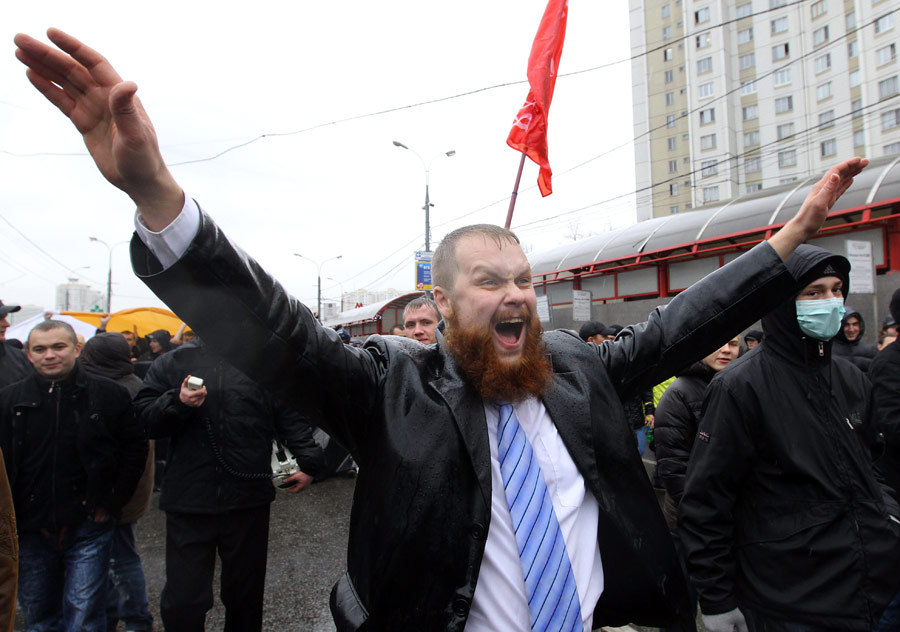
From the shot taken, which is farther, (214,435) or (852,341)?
(852,341)

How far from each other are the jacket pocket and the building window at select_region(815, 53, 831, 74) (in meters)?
55.1

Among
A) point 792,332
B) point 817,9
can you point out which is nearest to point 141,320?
point 792,332

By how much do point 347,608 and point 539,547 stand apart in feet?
1.71

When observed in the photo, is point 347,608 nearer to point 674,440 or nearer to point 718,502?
point 718,502

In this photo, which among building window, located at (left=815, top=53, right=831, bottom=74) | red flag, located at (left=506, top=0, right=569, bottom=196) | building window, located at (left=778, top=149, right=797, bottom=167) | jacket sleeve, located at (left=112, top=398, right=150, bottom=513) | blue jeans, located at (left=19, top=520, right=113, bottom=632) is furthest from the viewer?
building window, located at (left=778, top=149, right=797, bottom=167)

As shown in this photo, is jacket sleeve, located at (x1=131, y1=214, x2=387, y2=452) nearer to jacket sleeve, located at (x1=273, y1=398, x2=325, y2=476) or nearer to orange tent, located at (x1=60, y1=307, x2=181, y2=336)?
jacket sleeve, located at (x1=273, y1=398, x2=325, y2=476)

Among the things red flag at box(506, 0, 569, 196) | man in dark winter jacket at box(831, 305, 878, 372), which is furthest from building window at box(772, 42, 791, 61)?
man in dark winter jacket at box(831, 305, 878, 372)

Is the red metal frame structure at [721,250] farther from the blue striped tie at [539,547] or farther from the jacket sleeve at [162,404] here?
the jacket sleeve at [162,404]

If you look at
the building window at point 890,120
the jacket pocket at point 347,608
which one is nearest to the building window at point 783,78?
the building window at point 890,120

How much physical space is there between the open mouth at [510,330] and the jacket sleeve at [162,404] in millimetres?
2317

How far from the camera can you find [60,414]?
3162 mm

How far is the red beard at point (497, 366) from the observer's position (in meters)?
1.51

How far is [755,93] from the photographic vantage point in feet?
152

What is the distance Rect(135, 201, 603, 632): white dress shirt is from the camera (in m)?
1.34
